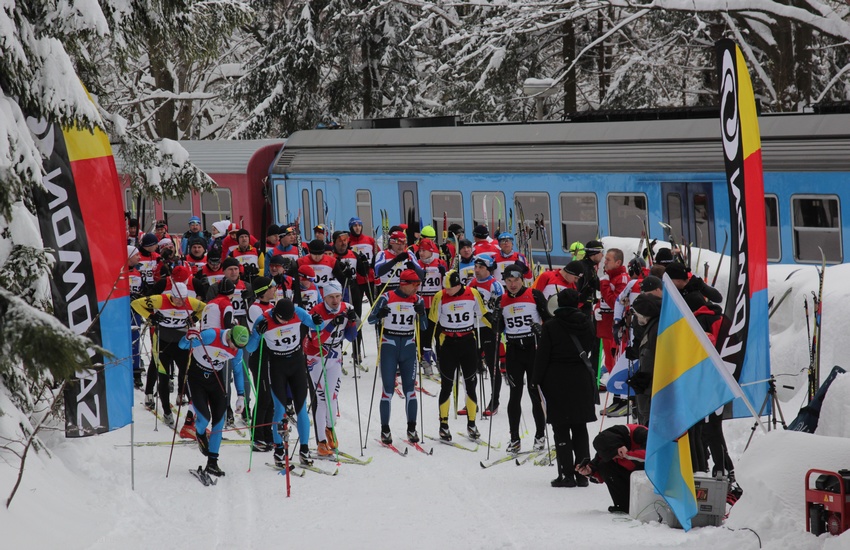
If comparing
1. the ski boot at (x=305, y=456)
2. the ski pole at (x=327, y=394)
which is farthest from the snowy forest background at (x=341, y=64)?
the ski boot at (x=305, y=456)

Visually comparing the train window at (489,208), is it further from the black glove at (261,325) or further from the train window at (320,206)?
the black glove at (261,325)

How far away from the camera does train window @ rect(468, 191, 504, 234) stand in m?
18.6

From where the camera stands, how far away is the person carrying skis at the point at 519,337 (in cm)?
1061

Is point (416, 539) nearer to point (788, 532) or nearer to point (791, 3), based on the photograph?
point (788, 532)

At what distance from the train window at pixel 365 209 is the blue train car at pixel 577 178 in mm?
26

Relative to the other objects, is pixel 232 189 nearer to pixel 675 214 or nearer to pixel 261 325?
pixel 675 214

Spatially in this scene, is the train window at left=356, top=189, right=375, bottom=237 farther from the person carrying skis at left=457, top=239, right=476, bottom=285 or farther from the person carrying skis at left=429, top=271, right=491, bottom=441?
the person carrying skis at left=429, top=271, right=491, bottom=441

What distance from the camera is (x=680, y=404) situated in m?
7.50

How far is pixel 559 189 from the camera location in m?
17.8

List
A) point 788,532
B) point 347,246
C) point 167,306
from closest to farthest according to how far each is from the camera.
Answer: point 788,532 → point 167,306 → point 347,246

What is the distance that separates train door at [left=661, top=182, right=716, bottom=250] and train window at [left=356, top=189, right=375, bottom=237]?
20.9 feet

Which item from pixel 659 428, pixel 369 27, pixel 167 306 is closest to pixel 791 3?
pixel 369 27

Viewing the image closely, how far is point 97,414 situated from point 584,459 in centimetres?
402

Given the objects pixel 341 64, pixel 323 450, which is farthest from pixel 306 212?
pixel 323 450
